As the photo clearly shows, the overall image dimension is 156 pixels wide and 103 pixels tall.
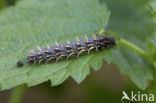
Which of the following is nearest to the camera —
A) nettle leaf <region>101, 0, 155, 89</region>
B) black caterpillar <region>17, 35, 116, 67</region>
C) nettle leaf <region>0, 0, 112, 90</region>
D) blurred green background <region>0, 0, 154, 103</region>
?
nettle leaf <region>0, 0, 112, 90</region>

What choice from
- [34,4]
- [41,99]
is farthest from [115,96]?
[34,4]

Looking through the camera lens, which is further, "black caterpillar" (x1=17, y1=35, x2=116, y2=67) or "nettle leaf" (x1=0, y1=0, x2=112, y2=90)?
"black caterpillar" (x1=17, y1=35, x2=116, y2=67)

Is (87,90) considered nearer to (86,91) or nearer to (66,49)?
(86,91)

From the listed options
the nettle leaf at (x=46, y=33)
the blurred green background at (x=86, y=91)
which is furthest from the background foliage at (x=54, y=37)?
the blurred green background at (x=86, y=91)

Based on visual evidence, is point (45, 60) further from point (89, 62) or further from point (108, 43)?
point (108, 43)

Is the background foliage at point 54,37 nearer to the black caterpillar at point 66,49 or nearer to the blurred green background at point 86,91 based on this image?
the black caterpillar at point 66,49

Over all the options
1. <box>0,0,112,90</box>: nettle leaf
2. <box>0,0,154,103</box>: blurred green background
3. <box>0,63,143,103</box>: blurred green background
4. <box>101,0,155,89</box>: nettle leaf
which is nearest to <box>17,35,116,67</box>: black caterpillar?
<box>0,0,112,90</box>: nettle leaf

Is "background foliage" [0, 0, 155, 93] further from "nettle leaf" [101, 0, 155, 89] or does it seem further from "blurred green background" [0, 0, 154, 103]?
"blurred green background" [0, 0, 154, 103]
